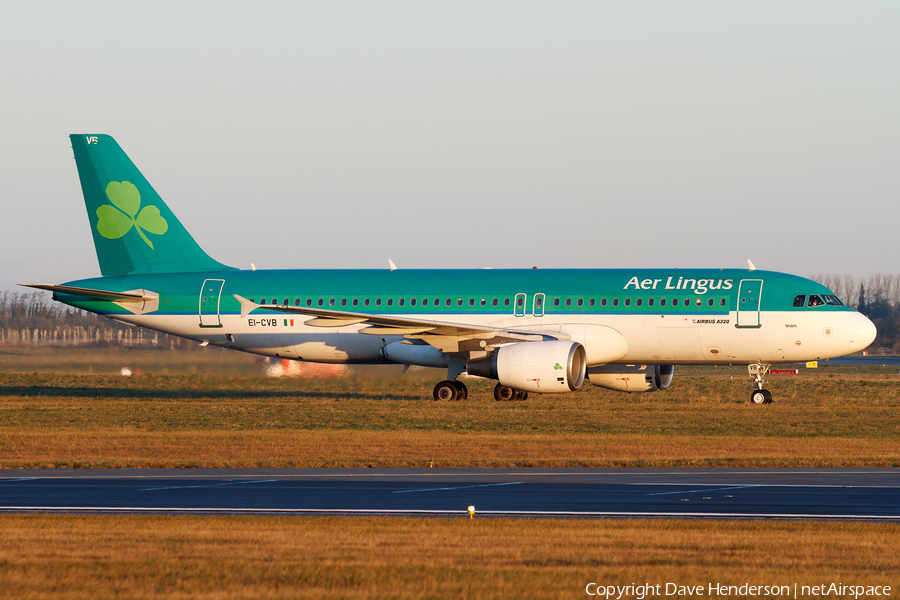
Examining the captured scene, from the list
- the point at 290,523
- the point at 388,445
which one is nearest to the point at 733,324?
the point at 388,445

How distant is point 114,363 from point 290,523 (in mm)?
34595

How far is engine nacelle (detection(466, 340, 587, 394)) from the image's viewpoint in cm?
3225

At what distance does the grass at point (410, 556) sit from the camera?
9.60 metres

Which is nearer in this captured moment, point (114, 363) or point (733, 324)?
point (733, 324)

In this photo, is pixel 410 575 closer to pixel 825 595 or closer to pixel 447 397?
pixel 825 595

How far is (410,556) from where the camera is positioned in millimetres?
11016

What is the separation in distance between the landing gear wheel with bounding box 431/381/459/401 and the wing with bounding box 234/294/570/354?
2.17 meters

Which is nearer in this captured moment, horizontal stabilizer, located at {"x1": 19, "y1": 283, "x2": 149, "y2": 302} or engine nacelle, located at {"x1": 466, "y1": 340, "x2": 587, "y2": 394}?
engine nacelle, located at {"x1": 466, "y1": 340, "x2": 587, "y2": 394}

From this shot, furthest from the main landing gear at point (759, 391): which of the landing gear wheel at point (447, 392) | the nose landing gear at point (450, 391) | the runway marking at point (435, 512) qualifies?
the runway marking at point (435, 512)

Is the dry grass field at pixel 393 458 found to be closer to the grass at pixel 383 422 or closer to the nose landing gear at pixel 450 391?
the grass at pixel 383 422

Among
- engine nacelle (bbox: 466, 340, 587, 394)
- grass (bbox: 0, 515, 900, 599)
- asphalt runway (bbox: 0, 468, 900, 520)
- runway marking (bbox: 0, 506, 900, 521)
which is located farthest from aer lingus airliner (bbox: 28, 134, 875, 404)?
grass (bbox: 0, 515, 900, 599)

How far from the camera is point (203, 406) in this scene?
121ft

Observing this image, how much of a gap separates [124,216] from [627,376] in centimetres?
1790

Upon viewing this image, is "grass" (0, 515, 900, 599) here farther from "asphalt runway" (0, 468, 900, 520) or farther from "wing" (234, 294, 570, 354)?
"wing" (234, 294, 570, 354)
